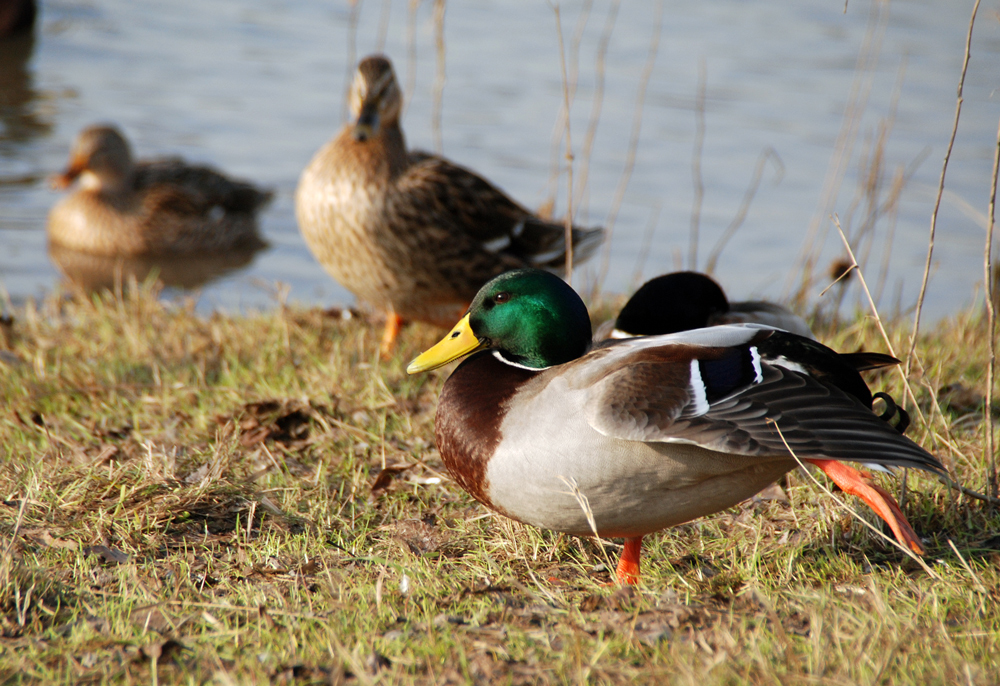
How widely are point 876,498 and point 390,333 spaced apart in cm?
282

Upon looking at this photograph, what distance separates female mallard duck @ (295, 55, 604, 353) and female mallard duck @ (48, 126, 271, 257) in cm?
380

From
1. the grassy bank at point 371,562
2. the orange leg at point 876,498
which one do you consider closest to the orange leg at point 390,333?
the grassy bank at point 371,562

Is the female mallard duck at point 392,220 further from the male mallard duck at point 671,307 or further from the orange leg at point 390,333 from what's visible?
the male mallard duck at point 671,307

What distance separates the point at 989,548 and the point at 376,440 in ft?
6.82

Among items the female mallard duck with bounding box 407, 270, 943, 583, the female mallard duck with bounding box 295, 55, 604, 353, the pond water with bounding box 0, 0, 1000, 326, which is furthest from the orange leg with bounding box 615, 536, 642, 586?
the pond water with bounding box 0, 0, 1000, 326

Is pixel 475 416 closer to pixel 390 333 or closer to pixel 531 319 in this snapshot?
pixel 531 319

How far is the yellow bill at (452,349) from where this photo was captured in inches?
114

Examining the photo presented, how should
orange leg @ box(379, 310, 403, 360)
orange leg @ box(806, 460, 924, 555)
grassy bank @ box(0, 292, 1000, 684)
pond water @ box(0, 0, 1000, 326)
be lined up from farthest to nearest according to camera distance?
pond water @ box(0, 0, 1000, 326)
orange leg @ box(379, 310, 403, 360)
orange leg @ box(806, 460, 924, 555)
grassy bank @ box(0, 292, 1000, 684)

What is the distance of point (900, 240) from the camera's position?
816 cm

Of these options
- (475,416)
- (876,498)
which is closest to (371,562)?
(475,416)

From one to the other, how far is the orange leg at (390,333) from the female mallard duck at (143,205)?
398cm

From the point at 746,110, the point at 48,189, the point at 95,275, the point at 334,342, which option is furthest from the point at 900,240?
the point at 48,189

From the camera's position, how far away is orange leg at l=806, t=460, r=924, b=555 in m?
2.53

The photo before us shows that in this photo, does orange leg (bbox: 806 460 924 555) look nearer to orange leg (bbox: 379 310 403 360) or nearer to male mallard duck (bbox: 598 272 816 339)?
male mallard duck (bbox: 598 272 816 339)
